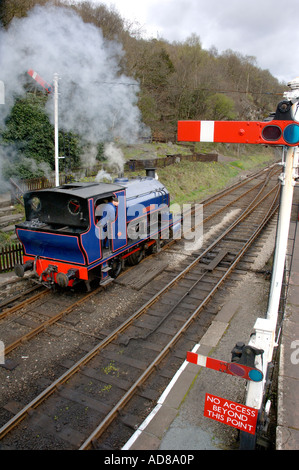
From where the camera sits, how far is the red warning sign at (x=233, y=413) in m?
3.32

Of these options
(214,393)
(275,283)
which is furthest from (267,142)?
(214,393)

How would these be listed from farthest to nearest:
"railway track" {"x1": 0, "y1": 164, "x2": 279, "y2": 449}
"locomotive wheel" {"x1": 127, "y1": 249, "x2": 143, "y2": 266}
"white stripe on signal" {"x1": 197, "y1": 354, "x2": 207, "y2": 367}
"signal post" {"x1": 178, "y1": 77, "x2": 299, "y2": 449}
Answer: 1. "locomotive wheel" {"x1": 127, "y1": 249, "x2": 143, "y2": 266}
2. "railway track" {"x1": 0, "y1": 164, "x2": 279, "y2": 449}
3. "white stripe on signal" {"x1": 197, "y1": 354, "x2": 207, "y2": 367}
4. "signal post" {"x1": 178, "y1": 77, "x2": 299, "y2": 449}

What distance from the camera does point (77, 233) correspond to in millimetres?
7055

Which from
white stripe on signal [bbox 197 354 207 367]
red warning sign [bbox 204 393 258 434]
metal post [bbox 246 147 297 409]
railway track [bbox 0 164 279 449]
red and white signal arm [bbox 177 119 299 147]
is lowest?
railway track [bbox 0 164 279 449]

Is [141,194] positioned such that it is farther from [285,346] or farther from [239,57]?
[239,57]

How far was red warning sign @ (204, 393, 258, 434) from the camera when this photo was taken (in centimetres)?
332

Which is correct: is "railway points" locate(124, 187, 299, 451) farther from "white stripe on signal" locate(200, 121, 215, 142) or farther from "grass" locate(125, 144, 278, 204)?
"grass" locate(125, 144, 278, 204)

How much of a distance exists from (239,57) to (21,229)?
56441 millimetres

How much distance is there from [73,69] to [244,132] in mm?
13149

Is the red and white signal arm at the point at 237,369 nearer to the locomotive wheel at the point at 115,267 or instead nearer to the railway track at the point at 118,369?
the railway track at the point at 118,369

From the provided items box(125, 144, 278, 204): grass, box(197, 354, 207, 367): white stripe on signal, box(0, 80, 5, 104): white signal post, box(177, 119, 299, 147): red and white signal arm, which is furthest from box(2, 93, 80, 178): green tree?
box(197, 354, 207, 367): white stripe on signal

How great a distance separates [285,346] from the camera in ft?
17.1

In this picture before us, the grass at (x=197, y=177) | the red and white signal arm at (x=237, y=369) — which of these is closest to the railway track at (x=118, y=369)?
the red and white signal arm at (x=237, y=369)

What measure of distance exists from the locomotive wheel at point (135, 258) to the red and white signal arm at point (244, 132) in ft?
22.3
